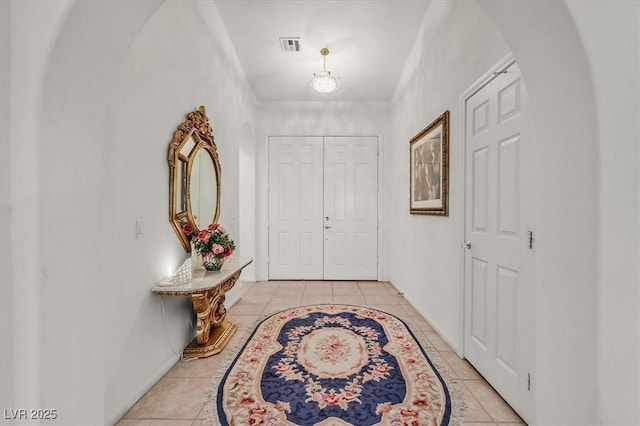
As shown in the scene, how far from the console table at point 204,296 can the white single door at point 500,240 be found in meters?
1.90

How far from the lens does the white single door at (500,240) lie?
164 centimetres

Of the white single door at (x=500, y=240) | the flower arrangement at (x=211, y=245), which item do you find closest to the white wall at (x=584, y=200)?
the white single door at (x=500, y=240)

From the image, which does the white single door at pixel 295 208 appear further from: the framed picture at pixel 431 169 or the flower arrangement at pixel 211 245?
the flower arrangement at pixel 211 245

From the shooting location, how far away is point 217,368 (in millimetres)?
2219

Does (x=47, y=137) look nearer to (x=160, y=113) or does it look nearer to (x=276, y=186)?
(x=160, y=113)

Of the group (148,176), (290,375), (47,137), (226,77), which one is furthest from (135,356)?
(226,77)

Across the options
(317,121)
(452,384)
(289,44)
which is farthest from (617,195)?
(317,121)

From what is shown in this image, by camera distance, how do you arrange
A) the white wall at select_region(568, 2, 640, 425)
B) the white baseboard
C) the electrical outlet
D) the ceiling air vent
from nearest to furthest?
the white wall at select_region(568, 2, 640, 425), the white baseboard, the electrical outlet, the ceiling air vent

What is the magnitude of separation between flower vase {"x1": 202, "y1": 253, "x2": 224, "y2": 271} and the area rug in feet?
2.38

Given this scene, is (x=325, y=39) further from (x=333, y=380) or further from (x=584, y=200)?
(x=333, y=380)

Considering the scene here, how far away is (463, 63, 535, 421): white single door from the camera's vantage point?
1644 millimetres

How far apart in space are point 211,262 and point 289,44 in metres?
2.55

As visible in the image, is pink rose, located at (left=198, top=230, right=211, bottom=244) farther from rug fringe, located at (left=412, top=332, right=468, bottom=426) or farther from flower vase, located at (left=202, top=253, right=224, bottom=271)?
rug fringe, located at (left=412, top=332, right=468, bottom=426)

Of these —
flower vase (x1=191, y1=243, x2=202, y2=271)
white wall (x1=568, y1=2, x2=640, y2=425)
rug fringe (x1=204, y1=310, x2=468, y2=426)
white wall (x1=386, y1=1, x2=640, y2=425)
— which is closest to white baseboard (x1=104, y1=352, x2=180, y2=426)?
rug fringe (x1=204, y1=310, x2=468, y2=426)
